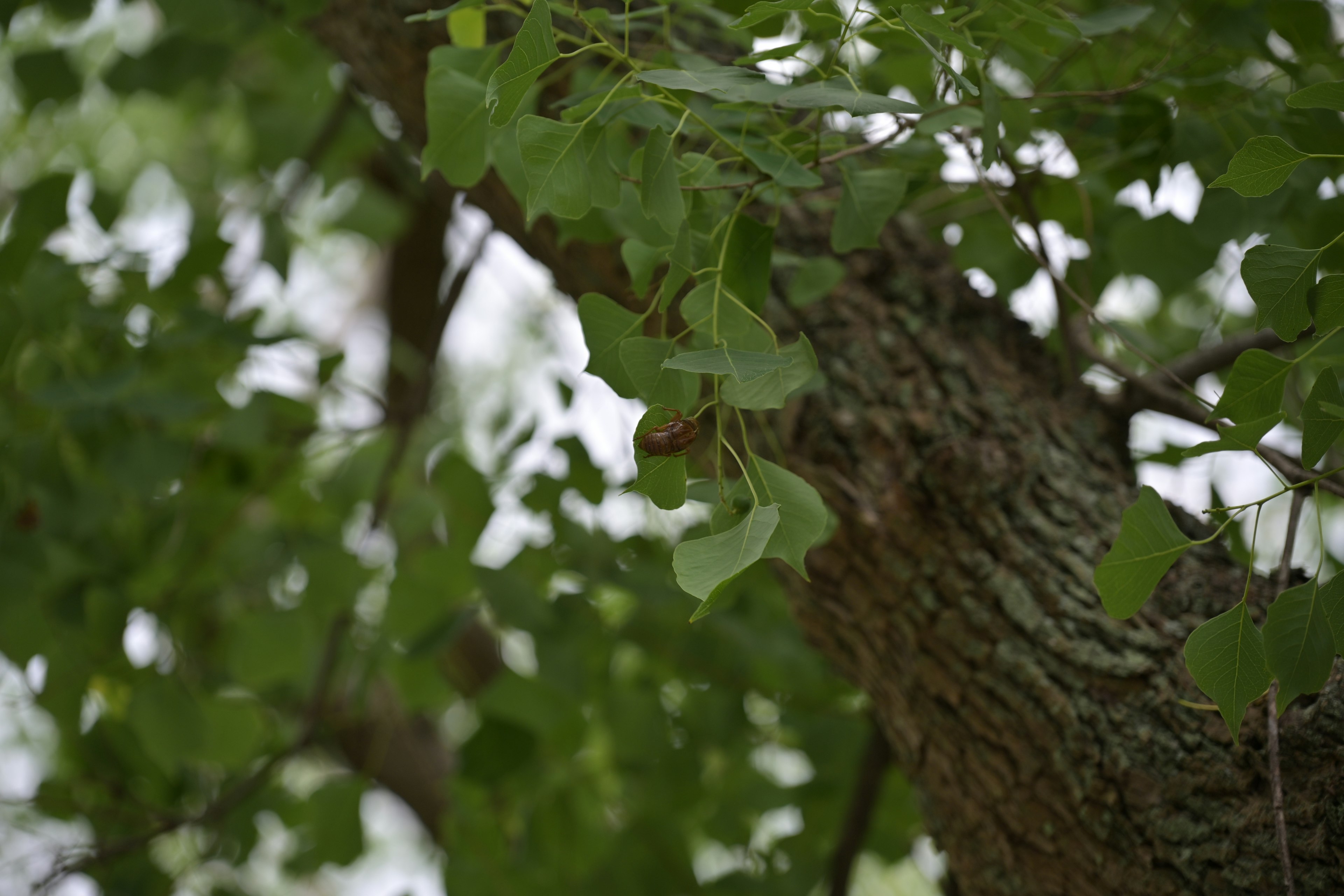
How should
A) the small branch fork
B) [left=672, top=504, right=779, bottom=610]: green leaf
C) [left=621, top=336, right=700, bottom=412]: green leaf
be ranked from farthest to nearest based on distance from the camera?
the small branch fork, [left=621, top=336, right=700, bottom=412]: green leaf, [left=672, top=504, right=779, bottom=610]: green leaf

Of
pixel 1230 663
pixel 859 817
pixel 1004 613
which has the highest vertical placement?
pixel 1230 663

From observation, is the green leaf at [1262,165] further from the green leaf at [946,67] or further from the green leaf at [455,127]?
the green leaf at [455,127]

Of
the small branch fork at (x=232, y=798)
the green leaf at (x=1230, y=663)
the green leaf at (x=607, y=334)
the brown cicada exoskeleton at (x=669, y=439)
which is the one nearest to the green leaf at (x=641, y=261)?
the green leaf at (x=607, y=334)

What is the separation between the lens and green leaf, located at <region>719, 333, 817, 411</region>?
386 mm

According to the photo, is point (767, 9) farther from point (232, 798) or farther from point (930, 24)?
point (232, 798)

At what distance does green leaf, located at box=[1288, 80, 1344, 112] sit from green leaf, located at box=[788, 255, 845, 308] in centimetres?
28

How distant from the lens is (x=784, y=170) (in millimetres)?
457

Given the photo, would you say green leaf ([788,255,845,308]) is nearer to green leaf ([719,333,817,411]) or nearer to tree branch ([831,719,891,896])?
green leaf ([719,333,817,411])

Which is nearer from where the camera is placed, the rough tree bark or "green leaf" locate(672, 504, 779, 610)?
"green leaf" locate(672, 504, 779, 610)

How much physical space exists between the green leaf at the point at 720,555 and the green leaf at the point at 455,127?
304mm

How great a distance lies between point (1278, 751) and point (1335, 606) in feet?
0.43

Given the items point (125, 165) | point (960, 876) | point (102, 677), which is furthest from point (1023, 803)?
point (125, 165)

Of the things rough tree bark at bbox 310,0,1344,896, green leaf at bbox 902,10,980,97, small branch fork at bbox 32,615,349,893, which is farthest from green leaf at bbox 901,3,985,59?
small branch fork at bbox 32,615,349,893

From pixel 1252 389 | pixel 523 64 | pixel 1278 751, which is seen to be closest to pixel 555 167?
pixel 523 64
